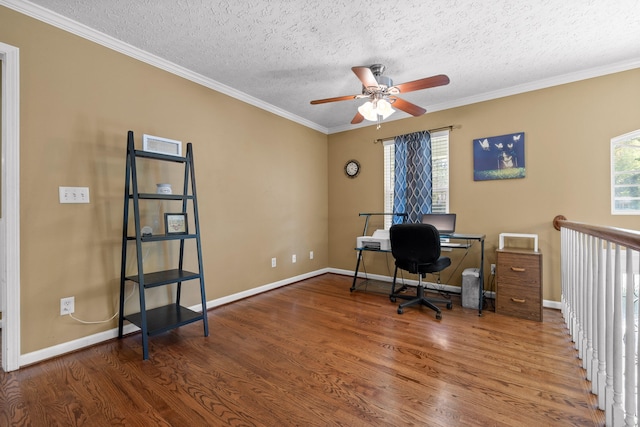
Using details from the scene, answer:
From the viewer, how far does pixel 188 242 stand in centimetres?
289

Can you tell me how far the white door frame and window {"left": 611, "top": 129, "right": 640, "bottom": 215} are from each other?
16.3 feet

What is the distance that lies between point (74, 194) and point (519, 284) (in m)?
3.98

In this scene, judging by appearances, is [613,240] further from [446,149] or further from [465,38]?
[446,149]

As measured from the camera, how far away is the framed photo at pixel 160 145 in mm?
2553


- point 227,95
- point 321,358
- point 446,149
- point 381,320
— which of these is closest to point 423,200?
point 446,149

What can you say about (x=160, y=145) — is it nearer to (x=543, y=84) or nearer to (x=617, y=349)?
(x=617, y=349)

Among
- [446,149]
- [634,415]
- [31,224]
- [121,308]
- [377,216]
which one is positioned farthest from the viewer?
[377,216]

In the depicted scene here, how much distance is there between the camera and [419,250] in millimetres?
2863

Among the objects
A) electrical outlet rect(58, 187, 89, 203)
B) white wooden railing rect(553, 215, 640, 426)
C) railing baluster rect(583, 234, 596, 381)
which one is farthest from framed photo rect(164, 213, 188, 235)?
railing baluster rect(583, 234, 596, 381)

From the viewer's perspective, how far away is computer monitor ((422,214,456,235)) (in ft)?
10.9

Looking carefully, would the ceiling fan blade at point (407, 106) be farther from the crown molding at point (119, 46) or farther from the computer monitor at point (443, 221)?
the crown molding at point (119, 46)

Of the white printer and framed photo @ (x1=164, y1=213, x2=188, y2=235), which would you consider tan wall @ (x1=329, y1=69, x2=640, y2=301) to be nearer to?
the white printer

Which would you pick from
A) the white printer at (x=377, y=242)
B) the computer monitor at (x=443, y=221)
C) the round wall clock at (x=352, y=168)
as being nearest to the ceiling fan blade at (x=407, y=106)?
the computer monitor at (x=443, y=221)

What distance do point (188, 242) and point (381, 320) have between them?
2091 mm
